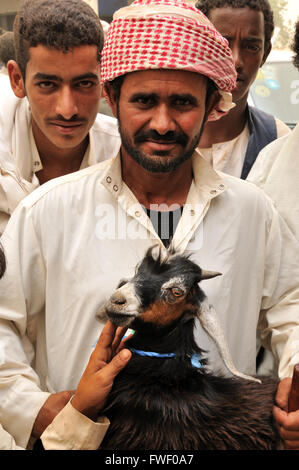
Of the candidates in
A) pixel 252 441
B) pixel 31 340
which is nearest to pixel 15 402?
pixel 31 340

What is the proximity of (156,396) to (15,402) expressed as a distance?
560mm

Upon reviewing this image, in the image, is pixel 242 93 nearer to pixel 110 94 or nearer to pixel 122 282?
pixel 110 94

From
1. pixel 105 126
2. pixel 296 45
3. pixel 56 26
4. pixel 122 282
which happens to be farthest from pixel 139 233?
pixel 296 45

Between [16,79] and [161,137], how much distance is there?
1.17m

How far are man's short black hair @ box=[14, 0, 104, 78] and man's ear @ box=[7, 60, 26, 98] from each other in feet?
0.35

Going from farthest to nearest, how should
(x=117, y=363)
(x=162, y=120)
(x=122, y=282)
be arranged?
(x=162, y=120) → (x=122, y=282) → (x=117, y=363)

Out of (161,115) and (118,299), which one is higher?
(161,115)

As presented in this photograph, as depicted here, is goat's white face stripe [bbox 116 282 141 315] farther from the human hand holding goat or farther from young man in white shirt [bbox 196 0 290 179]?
young man in white shirt [bbox 196 0 290 179]

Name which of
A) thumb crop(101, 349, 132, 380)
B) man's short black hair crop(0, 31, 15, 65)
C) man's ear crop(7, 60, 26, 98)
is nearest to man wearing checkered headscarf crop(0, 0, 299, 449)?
thumb crop(101, 349, 132, 380)

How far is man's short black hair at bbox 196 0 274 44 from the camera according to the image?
3.28 meters

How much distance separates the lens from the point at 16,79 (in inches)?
116

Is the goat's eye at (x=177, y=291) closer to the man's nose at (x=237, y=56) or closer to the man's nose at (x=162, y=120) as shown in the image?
the man's nose at (x=162, y=120)

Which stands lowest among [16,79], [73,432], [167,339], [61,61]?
[73,432]

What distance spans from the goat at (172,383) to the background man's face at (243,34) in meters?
1.75
